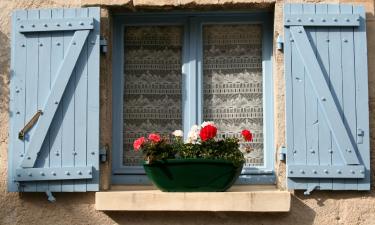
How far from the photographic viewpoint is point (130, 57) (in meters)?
5.54

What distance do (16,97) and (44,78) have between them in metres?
0.23

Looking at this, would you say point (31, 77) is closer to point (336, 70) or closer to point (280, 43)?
point (280, 43)

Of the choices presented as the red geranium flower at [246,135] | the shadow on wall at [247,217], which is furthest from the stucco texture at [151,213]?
the red geranium flower at [246,135]

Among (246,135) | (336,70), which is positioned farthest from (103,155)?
(336,70)

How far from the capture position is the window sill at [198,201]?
4863 millimetres

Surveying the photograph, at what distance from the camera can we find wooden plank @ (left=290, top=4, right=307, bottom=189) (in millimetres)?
4977

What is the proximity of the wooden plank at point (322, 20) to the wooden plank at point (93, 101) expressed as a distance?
1278mm

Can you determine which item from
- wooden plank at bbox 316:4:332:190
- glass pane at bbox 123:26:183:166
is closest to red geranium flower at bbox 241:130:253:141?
wooden plank at bbox 316:4:332:190

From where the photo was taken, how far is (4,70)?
209 inches

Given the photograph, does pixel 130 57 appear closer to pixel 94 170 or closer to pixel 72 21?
pixel 72 21

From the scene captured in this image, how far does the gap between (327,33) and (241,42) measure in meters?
0.68

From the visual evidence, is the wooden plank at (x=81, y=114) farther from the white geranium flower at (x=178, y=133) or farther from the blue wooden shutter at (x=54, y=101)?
the white geranium flower at (x=178, y=133)

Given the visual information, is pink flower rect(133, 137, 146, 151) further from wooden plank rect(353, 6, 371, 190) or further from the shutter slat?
wooden plank rect(353, 6, 371, 190)

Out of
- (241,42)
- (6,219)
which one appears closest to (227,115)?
(241,42)
